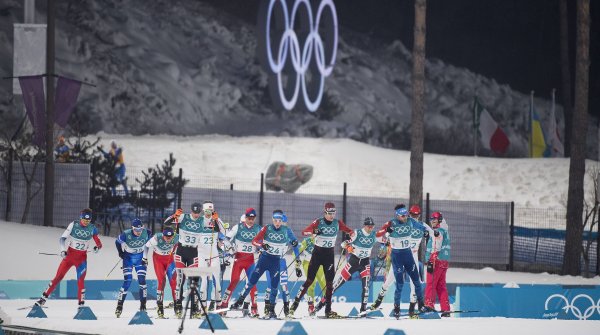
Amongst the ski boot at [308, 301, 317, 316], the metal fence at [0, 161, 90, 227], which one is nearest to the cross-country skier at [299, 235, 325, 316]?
the ski boot at [308, 301, 317, 316]

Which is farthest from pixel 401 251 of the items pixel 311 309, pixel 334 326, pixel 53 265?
pixel 53 265

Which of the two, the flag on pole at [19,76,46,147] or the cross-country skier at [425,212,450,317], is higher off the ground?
the flag on pole at [19,76,46,147]

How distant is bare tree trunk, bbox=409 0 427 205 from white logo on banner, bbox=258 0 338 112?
26989 mm

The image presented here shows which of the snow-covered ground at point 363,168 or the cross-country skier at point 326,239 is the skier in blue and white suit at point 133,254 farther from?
the snow-covered ground at point 363,168

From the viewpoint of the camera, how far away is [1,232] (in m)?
31.3

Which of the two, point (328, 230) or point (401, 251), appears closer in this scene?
point (328, 230)

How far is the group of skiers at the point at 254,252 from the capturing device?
2030 cm

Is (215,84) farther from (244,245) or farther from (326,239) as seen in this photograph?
(326,239)

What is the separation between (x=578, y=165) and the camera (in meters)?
34.2

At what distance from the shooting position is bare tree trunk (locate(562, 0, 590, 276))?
1344 inches

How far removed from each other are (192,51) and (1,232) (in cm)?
→ 7441

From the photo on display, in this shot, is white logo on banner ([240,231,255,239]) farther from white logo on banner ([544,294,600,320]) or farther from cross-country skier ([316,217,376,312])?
white logo on banner ([544,294,600,320])

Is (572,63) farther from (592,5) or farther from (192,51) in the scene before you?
(192,51)

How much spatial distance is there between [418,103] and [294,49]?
33406 mm
